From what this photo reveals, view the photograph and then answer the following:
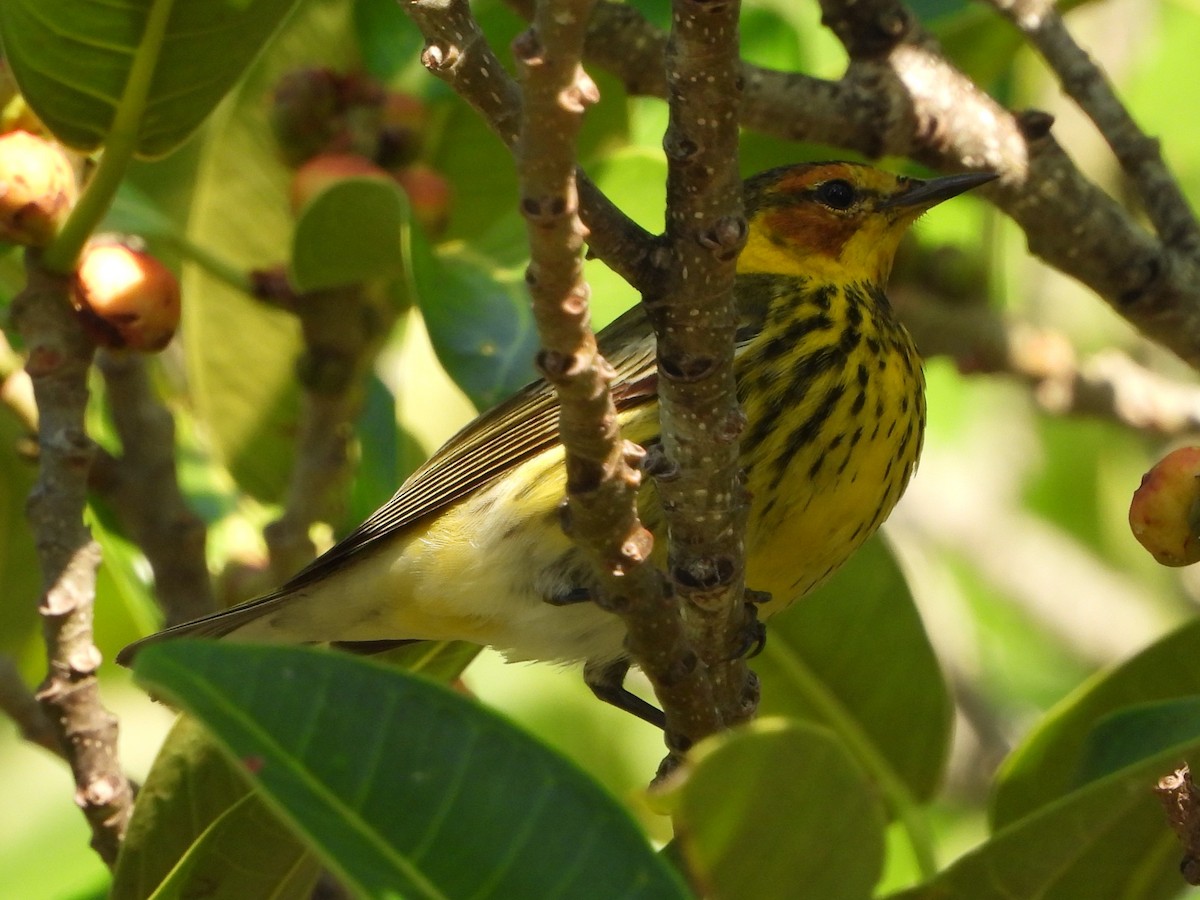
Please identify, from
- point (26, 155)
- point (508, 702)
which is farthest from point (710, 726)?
point (508, 702)

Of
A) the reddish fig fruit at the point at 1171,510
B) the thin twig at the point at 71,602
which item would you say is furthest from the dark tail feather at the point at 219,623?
the reddish fig fruit at the point at 1171,510

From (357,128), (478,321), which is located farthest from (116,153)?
(357,128)

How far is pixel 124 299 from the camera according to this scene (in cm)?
279

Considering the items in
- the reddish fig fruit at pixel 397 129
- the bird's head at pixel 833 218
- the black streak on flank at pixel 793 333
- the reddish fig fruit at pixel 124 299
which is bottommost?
the black streak on flank at pixel 793 333

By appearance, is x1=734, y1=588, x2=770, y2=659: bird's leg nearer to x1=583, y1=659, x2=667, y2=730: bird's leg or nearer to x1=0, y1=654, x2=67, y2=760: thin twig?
x1=583, y1=659, x2=667, y2=730: bird's leg

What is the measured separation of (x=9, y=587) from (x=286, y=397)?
0.75 m

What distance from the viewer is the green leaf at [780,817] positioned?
179cm

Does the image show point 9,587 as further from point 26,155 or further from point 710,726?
point 710,726

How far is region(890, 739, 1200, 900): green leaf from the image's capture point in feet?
6.59

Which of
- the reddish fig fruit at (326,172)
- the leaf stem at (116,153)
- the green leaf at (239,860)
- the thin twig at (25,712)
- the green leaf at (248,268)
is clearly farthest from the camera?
the green leaf at (248,268)

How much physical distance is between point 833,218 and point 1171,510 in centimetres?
195

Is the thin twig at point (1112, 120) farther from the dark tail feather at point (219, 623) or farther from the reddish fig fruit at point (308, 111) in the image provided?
the dark tail feather at point (219, 623)

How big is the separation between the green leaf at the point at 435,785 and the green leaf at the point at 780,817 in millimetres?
97

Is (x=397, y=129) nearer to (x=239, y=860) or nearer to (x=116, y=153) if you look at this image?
(x=116, y=153)
